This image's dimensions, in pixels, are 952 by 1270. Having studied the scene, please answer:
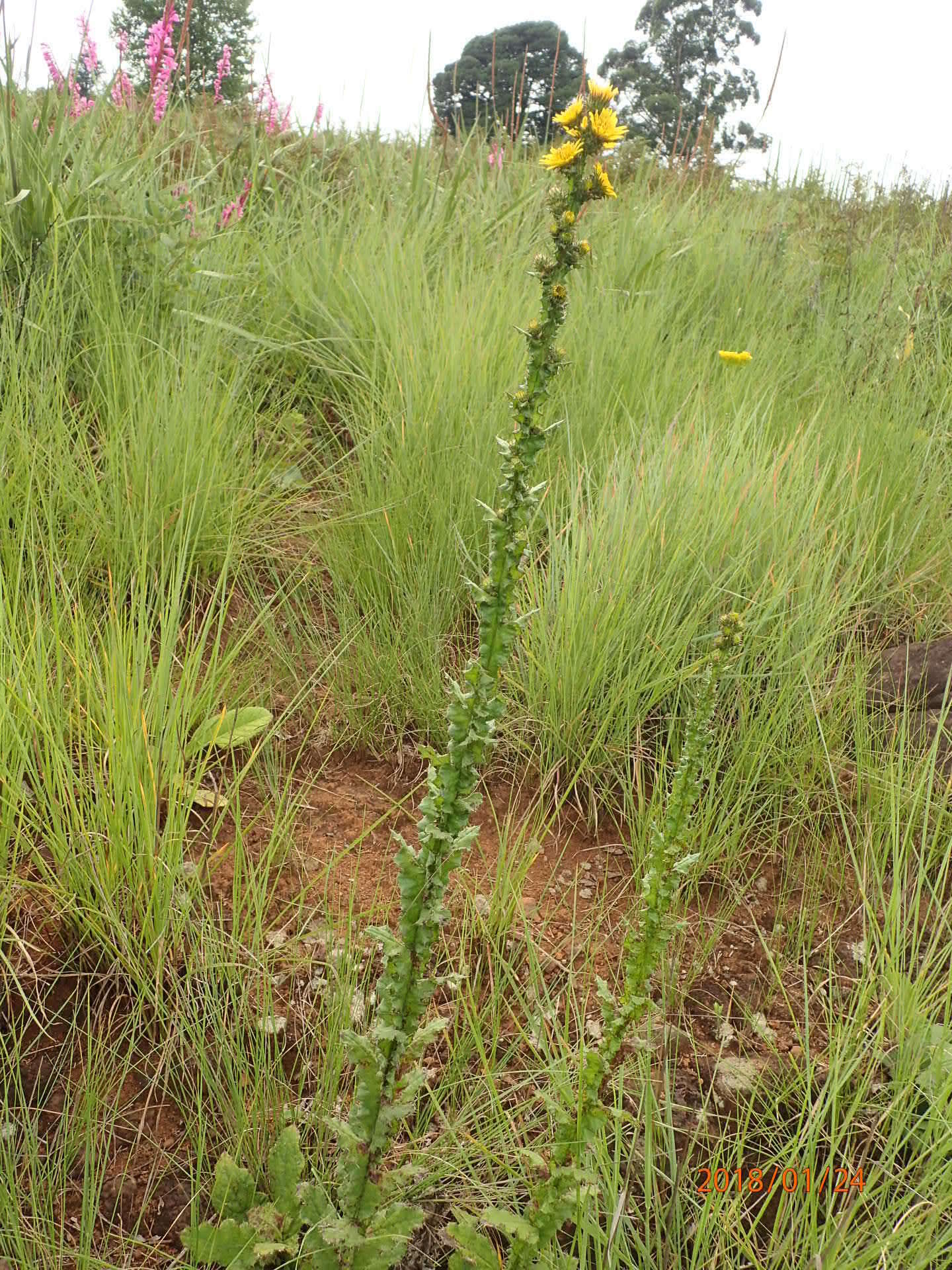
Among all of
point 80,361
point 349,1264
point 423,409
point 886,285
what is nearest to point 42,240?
point 80,361

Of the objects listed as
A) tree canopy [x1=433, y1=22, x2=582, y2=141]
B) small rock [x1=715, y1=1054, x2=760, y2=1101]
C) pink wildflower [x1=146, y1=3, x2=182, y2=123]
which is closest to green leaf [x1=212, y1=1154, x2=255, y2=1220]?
small rock [x1=715, y1=1054, x2=760, y2=1101]

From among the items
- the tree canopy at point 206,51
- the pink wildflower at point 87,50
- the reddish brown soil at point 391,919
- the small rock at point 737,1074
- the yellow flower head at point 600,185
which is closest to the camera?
the yellow flower head at point 600,185

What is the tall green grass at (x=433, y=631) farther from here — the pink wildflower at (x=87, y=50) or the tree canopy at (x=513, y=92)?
the tree canopy at (x=513, y=92)

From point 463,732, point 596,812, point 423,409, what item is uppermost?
point 423,409

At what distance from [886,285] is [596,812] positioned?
319 cm

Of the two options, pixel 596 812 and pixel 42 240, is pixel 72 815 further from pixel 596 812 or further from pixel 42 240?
pixel 42 240

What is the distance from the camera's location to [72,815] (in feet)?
4.72

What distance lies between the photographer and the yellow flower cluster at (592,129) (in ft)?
2.89

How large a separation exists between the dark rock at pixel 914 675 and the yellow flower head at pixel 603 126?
1.51m

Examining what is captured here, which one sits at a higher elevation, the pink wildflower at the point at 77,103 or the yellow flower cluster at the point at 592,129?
the pink wildflower at the point at 77,103

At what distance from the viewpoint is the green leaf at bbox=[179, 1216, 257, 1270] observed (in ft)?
3.47

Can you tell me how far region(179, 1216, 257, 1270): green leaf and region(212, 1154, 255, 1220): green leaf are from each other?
0.14 feet

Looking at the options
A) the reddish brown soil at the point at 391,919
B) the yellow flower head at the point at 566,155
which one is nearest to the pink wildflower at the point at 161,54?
the reddish brown soil at the point at 391,919

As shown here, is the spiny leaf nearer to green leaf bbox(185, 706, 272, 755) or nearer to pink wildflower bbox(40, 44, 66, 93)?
green leaf bbox(185, 706, 272, 755)
